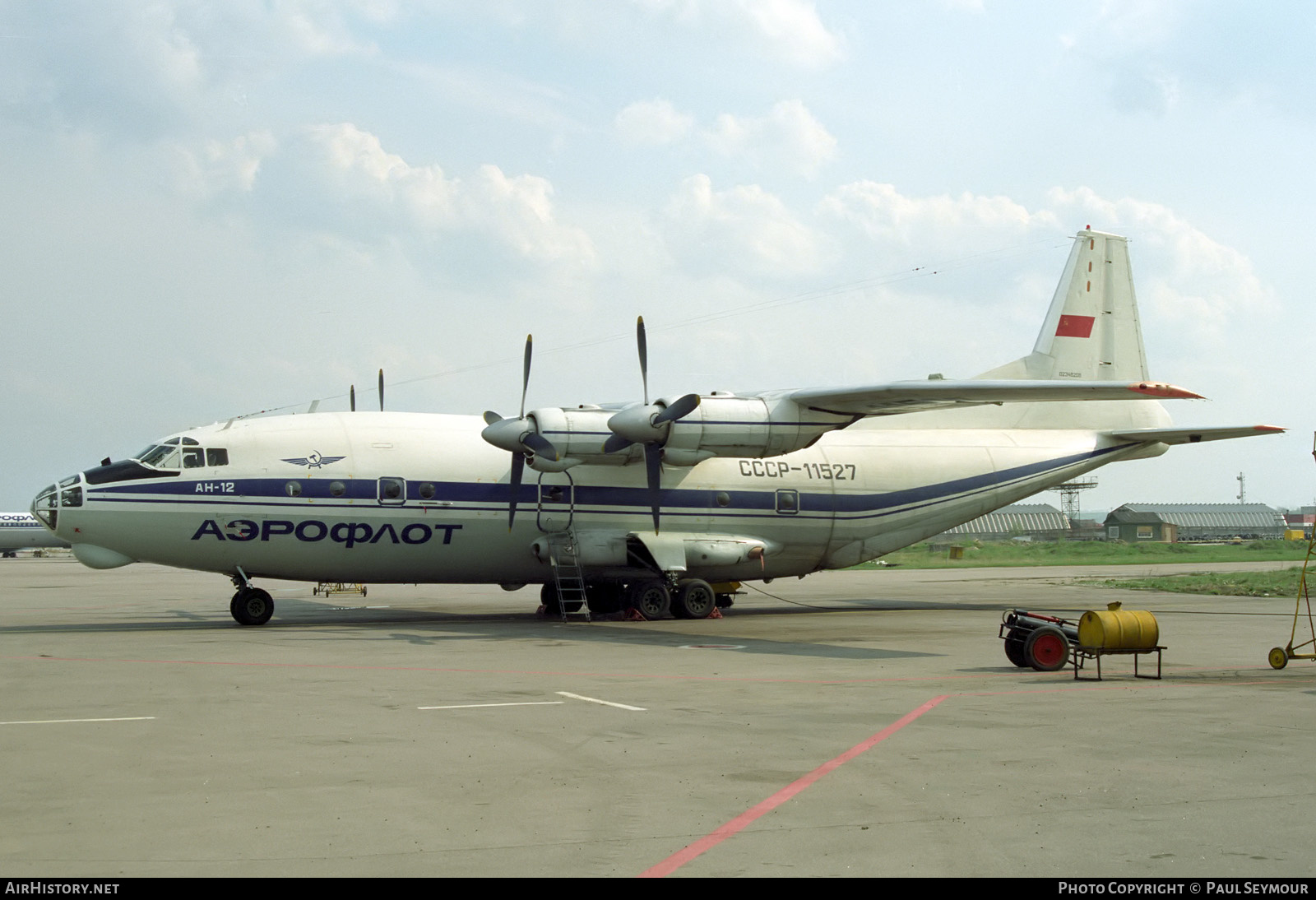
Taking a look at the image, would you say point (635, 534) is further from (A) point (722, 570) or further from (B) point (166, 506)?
(B) point (166, 506)

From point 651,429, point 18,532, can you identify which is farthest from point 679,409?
point 18,532

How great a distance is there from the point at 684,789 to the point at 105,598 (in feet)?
103

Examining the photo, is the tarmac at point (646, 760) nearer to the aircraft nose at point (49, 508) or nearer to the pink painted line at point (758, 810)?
the pink painted line at point (758, 810)

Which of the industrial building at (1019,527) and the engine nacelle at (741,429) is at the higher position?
the engine nacelle at (741,429)

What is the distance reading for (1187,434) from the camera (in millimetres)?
28406

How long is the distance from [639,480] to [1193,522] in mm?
136394

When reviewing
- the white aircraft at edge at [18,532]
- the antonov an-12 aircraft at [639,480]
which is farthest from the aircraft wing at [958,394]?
the white aircraft at edge at [18,532]

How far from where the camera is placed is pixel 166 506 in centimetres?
2242

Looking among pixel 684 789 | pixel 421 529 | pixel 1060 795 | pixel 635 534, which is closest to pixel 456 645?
pixel 421 529

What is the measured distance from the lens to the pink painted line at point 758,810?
640 cm

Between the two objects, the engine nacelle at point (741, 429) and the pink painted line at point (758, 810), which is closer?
the pink painted line at point (758, 810)

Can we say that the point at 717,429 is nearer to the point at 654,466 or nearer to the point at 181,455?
the point at 654,466

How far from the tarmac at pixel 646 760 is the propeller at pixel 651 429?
413 centimetres

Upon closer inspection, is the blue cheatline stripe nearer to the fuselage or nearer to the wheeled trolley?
the fuselage
